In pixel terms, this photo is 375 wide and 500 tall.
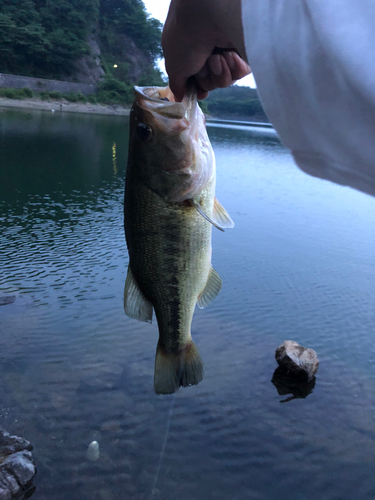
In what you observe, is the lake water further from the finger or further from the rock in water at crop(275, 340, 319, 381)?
the finger

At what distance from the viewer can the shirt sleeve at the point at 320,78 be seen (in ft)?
1.57

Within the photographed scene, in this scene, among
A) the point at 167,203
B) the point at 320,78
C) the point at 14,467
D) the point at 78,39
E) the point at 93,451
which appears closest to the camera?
the point at 320,78

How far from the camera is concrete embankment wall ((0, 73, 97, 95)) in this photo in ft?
147

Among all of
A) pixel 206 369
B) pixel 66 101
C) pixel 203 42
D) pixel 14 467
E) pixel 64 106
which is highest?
pixel 66 101

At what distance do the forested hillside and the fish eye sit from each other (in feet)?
189

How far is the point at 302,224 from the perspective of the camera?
39.7 feet

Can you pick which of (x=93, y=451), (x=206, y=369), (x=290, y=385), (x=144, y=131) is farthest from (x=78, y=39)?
(x=144, y=131)

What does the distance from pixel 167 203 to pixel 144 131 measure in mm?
329

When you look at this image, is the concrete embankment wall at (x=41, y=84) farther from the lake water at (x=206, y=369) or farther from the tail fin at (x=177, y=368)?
the tail fin at (x=177, y=368)

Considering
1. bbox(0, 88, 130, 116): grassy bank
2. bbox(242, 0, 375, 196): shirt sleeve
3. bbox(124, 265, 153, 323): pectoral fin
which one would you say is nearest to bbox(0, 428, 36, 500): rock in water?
bbox(124, 265, 153, 323): pectoral fin

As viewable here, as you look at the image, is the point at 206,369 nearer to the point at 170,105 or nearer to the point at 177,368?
the point at 177,368

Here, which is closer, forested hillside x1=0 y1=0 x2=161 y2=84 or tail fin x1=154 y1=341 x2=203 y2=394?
tail fin x1=154 y1=341 x2=203 y2=394

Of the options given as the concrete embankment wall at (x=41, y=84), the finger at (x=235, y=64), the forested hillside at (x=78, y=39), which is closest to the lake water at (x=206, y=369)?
the finger at (x=235, y=64)

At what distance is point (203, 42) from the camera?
1029mm
